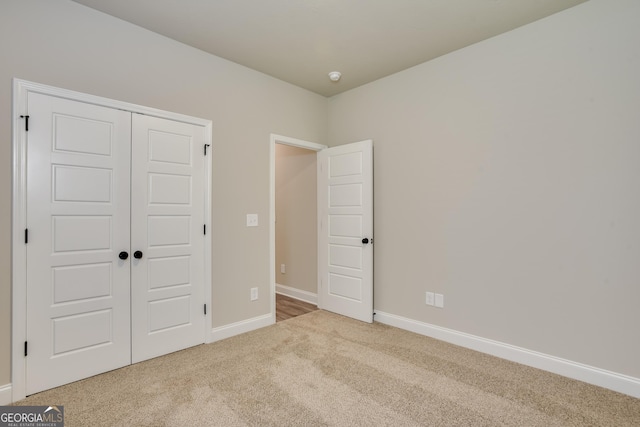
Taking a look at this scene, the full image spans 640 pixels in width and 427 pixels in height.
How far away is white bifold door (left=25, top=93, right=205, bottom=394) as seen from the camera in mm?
2172

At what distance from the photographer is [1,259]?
2.03 metres

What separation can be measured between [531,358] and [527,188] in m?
1.41

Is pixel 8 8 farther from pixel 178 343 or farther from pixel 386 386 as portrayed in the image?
pixel 386 386

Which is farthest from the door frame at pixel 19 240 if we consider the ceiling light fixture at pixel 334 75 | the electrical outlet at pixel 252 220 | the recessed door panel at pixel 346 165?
the recessed door panel at pixel 346 165

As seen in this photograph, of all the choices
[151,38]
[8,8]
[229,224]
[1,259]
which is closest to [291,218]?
[229,224]

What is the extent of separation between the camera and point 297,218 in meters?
4.56

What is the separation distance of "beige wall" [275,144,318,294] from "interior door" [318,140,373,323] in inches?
10.1

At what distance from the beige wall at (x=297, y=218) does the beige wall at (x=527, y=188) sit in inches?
45.3

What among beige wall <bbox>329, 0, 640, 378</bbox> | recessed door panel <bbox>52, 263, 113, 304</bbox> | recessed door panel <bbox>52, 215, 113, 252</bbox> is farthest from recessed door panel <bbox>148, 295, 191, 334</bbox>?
beige wall <bbox>329, 0, 640, 378</bbox>

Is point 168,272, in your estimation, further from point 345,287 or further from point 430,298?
point 430,298

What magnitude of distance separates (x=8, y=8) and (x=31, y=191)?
123 centimetres

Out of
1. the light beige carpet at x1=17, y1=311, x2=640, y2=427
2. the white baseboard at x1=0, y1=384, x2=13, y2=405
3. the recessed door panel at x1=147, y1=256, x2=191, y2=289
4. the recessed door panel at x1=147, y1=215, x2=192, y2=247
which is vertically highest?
the recessed door panel at x1=147, y1=215, x2=192, y2=247

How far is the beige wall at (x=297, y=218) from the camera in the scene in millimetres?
4316

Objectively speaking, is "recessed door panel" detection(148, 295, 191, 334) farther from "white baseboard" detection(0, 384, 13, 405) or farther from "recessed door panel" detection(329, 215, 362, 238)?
"recessed door panel" detection(329, 215, 362, 238)
